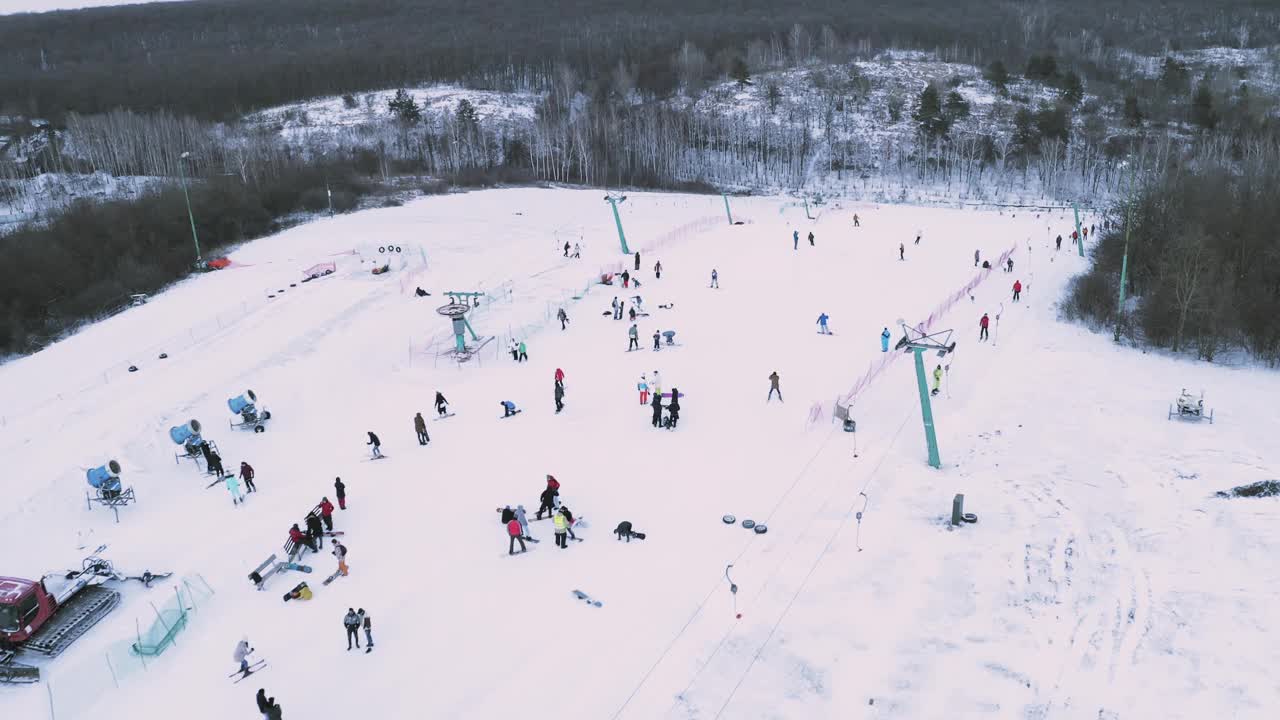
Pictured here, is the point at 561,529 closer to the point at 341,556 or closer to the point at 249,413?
the point at 341,556

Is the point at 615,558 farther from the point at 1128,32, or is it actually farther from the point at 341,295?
the point at 1128,32

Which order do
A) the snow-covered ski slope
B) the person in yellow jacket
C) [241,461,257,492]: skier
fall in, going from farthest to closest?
[241,461,257,492]: skier < the person in yellow jacket < the snow-covered ski slope

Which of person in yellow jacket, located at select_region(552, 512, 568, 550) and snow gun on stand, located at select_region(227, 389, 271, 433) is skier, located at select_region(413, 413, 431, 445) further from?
person in yellow jacket, located at select_region(552, 512, 568, 550)

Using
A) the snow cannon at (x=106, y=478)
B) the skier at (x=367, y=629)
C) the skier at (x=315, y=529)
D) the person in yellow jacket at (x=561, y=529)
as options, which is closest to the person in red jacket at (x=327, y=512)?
the skier at (x=315, y=529)

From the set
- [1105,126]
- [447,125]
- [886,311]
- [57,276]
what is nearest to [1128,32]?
[1105,126]

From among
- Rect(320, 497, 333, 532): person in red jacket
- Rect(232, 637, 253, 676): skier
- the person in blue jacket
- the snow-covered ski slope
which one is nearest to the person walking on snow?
the snow-covered ski slope
